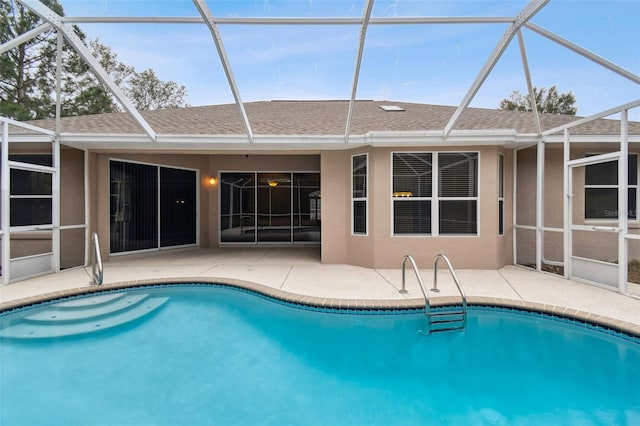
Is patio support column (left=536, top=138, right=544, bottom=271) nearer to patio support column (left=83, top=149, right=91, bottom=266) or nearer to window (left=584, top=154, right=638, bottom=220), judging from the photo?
window (left=584, top=154, right=638, bottom=220)

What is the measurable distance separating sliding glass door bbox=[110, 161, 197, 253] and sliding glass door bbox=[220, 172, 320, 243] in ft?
3.92

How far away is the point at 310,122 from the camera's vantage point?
8.81 metres

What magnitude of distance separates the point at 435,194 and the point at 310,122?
3983mm

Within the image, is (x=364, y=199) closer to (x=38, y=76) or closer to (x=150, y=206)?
(x=150, y=206)

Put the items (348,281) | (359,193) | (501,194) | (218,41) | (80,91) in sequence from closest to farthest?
(218,41) < (348,281) < (501,194) < (359,193) < (80,91)

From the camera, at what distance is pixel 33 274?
6.57m

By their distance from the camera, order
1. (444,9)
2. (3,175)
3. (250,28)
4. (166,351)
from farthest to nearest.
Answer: (3,175) < (250,28) < (444,9) < (166,351)

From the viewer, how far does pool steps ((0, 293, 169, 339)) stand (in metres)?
4.54

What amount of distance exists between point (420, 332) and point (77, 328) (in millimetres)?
5114

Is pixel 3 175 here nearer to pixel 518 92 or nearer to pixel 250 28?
pixel 250 28

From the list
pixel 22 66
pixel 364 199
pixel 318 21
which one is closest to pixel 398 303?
pixel 364 199

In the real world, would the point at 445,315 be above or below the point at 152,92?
below

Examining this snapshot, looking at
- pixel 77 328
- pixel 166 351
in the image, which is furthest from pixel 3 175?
pixel 166 351

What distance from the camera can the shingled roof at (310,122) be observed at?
24.7ft
